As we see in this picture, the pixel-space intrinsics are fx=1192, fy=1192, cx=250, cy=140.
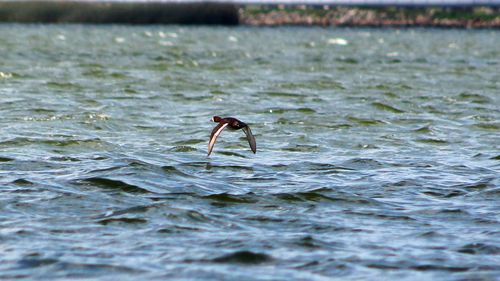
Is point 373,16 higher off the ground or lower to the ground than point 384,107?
lower

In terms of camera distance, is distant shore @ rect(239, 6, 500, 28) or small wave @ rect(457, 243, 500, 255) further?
distant shore @ rect(239, 6, 500, 28)

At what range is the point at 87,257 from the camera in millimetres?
10234

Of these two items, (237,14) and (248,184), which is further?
(237,14)

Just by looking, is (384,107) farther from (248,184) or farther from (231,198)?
(231,198)

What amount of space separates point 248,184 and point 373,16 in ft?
509

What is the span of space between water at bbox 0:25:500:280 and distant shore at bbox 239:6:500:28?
126969 millimetres

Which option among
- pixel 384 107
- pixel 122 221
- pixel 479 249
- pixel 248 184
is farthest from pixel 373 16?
pixel 479 249

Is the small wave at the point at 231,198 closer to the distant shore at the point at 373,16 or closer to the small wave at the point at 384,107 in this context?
→ the small wave at the point at 384,107

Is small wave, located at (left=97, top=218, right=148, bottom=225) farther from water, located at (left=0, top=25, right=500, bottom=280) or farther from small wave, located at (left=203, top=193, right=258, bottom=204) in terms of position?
small wave, located at (left=203, top=193, right=258, bottom=204)

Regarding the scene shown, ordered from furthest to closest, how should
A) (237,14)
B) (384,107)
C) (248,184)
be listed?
(237,14)
(384,107)
(248,184)

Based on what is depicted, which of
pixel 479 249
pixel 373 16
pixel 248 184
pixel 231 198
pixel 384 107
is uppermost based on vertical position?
pixel 479 249

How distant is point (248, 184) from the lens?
1434 cm

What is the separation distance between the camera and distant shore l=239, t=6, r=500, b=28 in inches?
6250

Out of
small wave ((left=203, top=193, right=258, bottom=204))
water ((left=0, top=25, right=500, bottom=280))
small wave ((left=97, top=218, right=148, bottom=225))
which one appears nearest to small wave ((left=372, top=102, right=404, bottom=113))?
water ((left=0, top=25, right=500, bottom=280))
